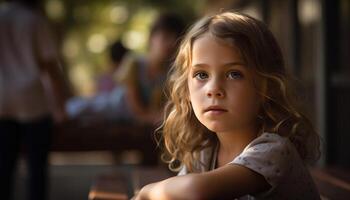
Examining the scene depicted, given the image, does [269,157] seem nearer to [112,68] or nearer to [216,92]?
[216,92]

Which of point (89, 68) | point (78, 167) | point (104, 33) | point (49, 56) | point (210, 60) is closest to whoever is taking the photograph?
point (210, 60)

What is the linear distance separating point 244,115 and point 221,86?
102 mm

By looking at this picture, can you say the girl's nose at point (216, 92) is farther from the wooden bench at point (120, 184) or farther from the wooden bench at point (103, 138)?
the wooden bench at point (103, 138)

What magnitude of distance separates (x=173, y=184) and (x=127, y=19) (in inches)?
960

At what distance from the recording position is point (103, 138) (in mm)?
6895

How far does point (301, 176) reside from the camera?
194cm

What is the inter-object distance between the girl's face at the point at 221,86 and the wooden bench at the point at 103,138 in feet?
15.6

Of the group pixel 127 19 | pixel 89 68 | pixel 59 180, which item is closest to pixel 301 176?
pixel 59 180

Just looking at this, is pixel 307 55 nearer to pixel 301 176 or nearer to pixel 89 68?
pixel 301 176

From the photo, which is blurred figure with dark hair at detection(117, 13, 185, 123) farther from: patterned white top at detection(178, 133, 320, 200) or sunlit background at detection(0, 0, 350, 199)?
patterned white top at detection(178, 133, 320, 200)

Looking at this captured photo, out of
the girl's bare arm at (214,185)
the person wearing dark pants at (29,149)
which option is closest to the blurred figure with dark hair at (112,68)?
the person wearing dark pants at (29,149)

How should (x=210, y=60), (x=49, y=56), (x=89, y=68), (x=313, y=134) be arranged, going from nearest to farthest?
(x=210, y=60) → (x=313, y=134) → (x=49, y=56) → (x=89, y=68)

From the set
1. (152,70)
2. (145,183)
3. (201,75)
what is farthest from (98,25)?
(201,75)

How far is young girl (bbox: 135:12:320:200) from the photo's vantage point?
5.88 feet
